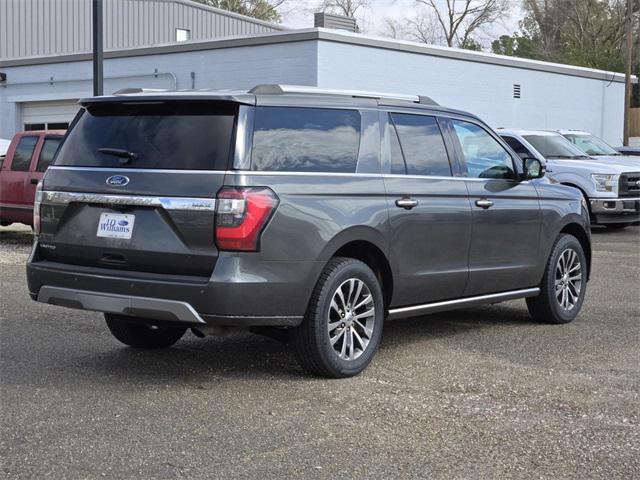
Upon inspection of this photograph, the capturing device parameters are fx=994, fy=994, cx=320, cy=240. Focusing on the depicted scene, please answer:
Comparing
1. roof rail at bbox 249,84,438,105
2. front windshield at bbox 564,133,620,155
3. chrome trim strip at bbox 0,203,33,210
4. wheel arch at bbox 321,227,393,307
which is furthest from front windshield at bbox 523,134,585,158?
wheel arch at bbox 321,227,393,307

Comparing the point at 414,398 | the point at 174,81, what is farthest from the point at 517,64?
the point at 414,398

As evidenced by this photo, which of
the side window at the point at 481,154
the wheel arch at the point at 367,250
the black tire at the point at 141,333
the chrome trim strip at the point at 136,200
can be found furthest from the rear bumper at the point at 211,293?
the side window at the point at 481,154

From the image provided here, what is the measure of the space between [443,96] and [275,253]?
21.5 metres

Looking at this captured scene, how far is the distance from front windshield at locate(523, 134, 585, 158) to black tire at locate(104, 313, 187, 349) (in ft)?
41.6

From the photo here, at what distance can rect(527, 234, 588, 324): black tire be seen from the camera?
8.51 meters

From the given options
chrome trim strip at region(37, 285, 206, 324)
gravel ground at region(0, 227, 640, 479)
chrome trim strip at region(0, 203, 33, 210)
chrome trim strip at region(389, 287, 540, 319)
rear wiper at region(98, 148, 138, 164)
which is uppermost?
rear wiper at region(98, 148, 138, 164)

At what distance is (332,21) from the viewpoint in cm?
2742

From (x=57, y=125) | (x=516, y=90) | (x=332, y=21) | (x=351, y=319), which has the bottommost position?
(x=351, y=319)

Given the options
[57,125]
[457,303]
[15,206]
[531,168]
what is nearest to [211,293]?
[457,303]

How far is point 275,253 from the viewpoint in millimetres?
5961

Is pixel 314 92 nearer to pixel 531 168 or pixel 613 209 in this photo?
pixel 531 168

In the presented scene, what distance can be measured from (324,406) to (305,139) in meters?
1.73

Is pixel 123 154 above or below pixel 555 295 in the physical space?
above

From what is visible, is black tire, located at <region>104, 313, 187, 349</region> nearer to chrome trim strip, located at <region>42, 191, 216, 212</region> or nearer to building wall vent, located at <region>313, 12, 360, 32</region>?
chrome trim strip, located at <region>42, 191, 216, 212</region>
